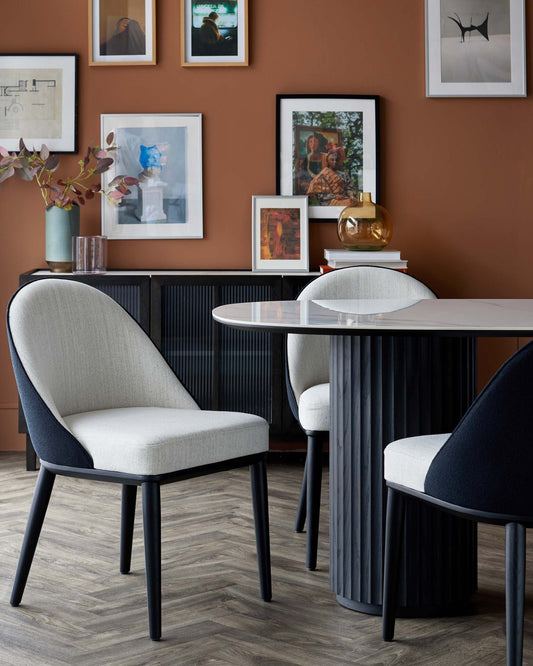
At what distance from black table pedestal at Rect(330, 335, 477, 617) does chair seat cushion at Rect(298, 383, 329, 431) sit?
1.25 feet

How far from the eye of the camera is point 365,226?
3.75 meters

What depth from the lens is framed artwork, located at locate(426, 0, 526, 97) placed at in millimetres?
3959

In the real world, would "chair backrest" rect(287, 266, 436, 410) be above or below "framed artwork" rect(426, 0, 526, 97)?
below

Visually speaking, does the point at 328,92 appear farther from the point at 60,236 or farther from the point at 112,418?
the point at 112,418

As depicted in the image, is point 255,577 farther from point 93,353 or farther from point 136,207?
point 136,207

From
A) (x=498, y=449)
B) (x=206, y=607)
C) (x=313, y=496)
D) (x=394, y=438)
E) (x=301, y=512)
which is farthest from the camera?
(x=301, y=512)

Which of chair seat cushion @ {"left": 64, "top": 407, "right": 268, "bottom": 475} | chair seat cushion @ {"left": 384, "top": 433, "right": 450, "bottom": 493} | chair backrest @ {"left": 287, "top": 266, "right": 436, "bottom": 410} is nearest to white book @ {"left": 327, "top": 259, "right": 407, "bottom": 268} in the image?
chair backrest @ {"left": 287, "top": 266, "right": 436, "bottom": 410}

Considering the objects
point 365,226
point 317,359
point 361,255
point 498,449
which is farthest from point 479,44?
point 498,449

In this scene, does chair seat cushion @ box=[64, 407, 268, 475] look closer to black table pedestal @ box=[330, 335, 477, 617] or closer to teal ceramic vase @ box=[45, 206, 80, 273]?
black table pedestal @ box=[330, 335, 477, 617]

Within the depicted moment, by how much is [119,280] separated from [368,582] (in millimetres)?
1959

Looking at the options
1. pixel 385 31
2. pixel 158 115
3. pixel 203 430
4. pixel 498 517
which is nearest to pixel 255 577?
pixel 203 430

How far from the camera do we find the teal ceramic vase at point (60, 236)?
3840mm

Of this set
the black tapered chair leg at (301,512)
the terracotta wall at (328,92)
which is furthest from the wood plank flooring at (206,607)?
the terracotta wall at (328,92)

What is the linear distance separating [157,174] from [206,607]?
230cm
